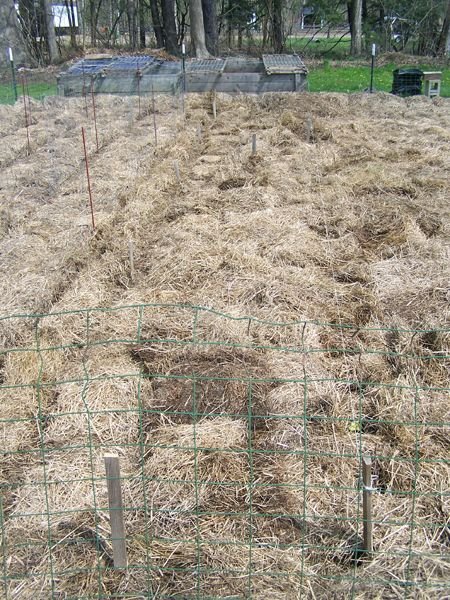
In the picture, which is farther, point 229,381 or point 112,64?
point 112,64

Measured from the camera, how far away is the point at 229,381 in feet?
12.7

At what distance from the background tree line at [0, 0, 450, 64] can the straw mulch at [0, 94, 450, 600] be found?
49.3ft

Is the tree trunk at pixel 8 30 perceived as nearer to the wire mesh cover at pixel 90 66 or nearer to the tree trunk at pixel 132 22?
the tree trunk at pixel 132 22

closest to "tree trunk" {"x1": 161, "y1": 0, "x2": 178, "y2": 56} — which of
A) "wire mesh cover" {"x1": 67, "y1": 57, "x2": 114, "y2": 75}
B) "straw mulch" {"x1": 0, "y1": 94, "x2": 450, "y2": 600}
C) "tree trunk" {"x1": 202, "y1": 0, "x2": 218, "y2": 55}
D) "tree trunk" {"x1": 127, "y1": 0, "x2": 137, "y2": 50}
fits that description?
"tree trunk" {"x1": 202, "y1": 0, "x2": 218, "y2": 55}

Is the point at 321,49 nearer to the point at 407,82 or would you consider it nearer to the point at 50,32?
the point at 50,32

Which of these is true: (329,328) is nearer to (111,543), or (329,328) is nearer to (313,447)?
(313,447)

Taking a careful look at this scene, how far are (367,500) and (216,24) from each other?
2325cm

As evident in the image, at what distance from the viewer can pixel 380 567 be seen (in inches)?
108

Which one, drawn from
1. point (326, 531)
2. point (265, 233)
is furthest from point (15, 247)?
point (326, 531)

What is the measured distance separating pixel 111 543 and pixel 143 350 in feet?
5.41

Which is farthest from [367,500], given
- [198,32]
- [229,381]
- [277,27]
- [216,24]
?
[277,27]

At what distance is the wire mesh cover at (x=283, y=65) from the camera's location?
607 inches

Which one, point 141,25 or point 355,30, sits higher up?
point 141,25

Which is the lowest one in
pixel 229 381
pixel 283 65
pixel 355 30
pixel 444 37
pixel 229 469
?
pixel 229 469
